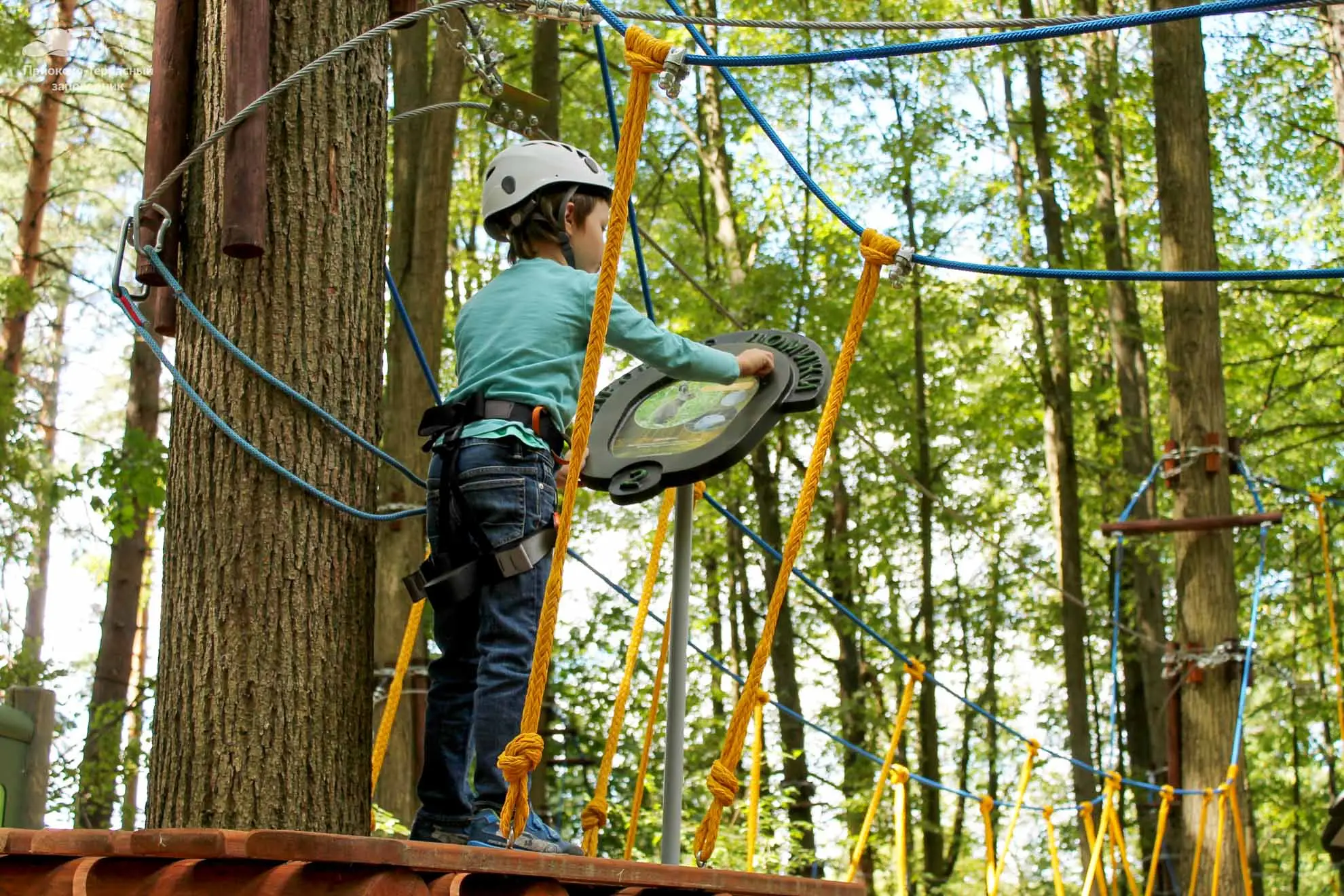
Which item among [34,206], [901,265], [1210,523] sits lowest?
[901,265]

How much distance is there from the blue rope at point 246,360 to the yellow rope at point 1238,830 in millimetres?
5016

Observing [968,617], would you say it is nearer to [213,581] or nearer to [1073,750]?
[1073,750]

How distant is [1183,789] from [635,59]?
213 inches

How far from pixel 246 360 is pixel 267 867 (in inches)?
41.3

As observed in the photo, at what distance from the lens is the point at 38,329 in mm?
14250

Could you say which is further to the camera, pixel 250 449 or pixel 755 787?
pixel 755 787

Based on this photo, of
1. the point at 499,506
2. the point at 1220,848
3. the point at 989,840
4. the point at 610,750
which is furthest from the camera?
the point at 1220,848

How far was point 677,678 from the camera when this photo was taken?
272 centimetres

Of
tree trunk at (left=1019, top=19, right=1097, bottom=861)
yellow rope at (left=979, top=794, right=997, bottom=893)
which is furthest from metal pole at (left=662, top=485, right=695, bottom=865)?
tree trunk at (left=1019, top=19, right=1097, bottom=861)

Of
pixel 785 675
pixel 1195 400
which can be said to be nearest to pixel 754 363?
pixel 1195 400

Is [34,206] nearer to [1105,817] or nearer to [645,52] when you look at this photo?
[1105,817]

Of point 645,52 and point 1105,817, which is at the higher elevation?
point 645,52

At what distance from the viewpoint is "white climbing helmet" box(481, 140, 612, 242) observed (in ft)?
9.36

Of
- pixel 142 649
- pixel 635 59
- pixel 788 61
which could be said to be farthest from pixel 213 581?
pixel 142 649
